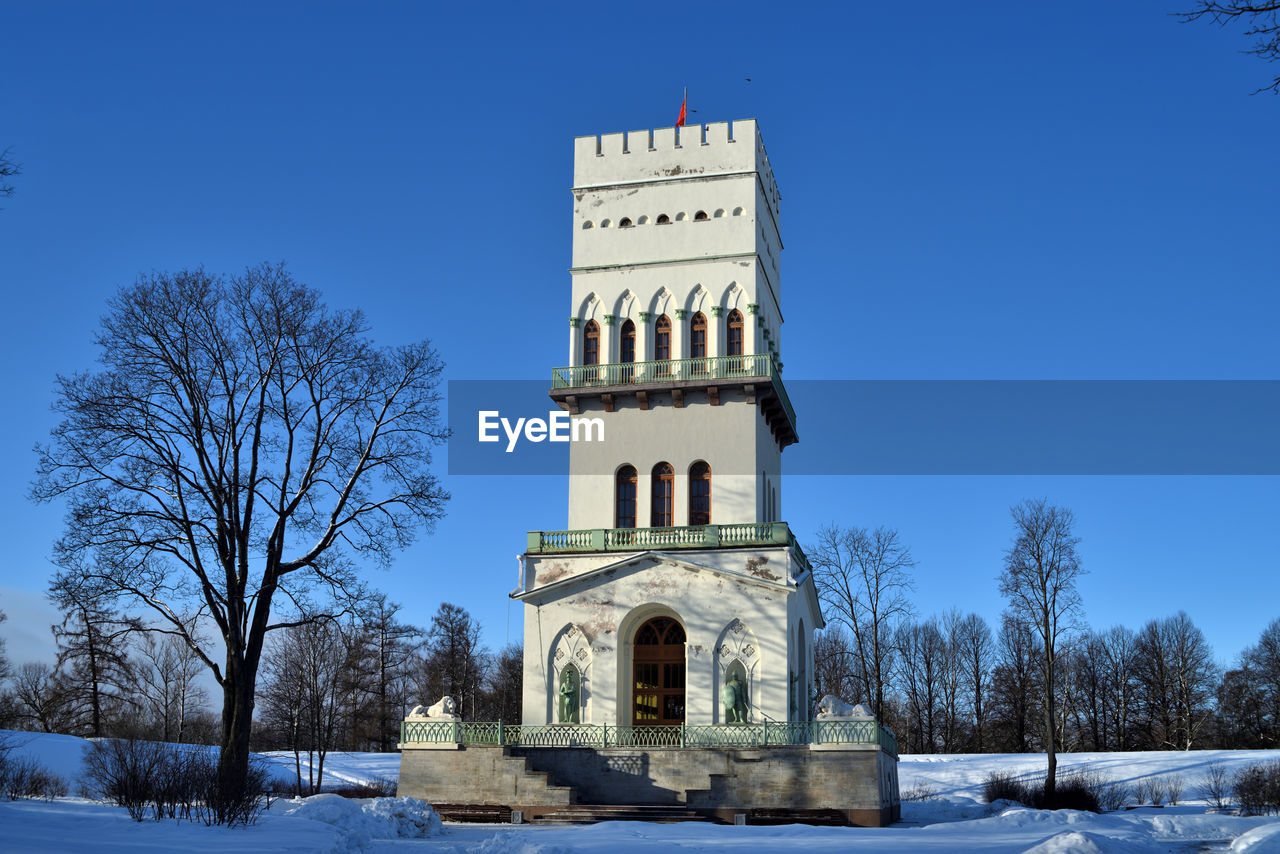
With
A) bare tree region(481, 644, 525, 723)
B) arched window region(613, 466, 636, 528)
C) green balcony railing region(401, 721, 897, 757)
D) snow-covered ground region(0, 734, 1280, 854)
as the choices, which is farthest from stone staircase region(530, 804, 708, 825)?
bare tree region(481, 644, 525, 723)

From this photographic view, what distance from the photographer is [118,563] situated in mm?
26031

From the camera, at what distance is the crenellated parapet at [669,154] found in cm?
3591

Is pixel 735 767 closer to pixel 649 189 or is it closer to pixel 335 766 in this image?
pixel 649 189

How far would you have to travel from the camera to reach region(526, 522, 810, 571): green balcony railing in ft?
103

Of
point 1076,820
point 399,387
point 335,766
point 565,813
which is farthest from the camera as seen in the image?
point 335,766

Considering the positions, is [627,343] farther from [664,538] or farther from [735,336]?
[664,538]

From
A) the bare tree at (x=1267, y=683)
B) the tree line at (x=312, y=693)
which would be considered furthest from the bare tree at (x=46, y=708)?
the bare tree at (x=1267, y=683)

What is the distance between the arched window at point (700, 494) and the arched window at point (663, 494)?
0.53 meters

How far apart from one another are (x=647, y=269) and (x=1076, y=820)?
63.6 feet

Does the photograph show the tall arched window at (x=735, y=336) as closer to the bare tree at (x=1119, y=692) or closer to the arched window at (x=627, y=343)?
the arched window at (x=627, y=343)

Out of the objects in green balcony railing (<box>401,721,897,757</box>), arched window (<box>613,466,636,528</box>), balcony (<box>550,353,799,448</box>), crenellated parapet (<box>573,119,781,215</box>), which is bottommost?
green balcony railing (<box>401,721,897,757</box>)

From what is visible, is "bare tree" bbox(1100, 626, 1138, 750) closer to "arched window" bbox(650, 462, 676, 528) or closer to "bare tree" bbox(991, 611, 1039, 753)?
"bare tree" bbox(991, 611, 1039, 753)

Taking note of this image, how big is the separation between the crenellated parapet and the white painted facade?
5 cm

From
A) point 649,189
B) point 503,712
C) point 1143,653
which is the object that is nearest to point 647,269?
point 649,189
